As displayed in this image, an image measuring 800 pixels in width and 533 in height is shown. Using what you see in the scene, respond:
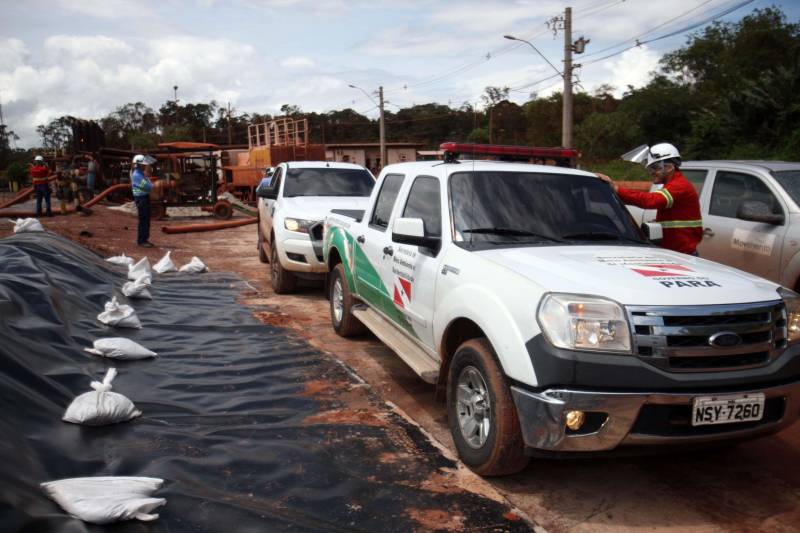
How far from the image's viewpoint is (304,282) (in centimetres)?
959

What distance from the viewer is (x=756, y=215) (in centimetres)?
603

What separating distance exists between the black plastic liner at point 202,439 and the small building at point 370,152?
43.3 metres

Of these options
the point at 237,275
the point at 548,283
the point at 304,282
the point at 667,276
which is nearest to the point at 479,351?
the point at 548,283

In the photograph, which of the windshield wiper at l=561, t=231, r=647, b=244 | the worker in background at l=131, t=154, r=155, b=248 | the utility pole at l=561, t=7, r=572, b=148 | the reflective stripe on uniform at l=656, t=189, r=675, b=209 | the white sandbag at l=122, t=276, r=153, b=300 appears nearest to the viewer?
the windshield wiper at l=561, t=231, r=647, b=244

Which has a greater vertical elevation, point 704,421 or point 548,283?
point 548,283

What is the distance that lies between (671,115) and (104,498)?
36.5 metres

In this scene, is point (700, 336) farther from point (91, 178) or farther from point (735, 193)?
point (91, 178)

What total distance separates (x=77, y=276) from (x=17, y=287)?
6.03 ft

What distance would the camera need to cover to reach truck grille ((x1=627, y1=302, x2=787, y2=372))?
306 centimetres

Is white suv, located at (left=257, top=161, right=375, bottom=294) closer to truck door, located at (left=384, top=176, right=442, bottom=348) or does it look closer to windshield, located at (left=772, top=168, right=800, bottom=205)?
truck door, located at (left=384, top=176, right=442, bottom=348)

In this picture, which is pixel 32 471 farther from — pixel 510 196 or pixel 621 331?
pixel 510 196

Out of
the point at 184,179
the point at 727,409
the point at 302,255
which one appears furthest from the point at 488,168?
the point at 184,179

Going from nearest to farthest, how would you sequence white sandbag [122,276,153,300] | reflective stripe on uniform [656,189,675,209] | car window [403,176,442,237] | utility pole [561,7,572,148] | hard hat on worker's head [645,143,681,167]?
car window [403,176,442,237] < reflective stripe on uniform [656,189,675,209] < hard hat on worker's head [645,143,681,167] < white sandbag [122,276,153,300] < utility pole [561,7,572,148]

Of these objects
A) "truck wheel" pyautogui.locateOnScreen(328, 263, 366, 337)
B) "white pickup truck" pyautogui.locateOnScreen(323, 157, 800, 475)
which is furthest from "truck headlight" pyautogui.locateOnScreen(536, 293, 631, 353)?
"truck wheel" pyautogui.locateOnScreen(328, 263, 366, 337)
